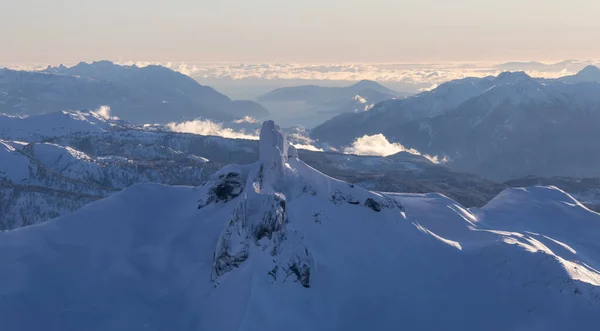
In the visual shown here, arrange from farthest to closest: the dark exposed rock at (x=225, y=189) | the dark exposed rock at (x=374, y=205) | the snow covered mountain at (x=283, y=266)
→ 1. the dark exposed rock at (x=225, y=189)
2. the dark exposed rock at (x=374, y=205)
3. the snow covered mountain at (x=283, y=266)

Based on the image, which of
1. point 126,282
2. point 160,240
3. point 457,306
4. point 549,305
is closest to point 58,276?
point 126,282

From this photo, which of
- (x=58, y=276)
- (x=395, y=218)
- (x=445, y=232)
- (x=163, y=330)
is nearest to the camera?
(x=163, y=330)

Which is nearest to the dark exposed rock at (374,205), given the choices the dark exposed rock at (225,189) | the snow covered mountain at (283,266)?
the snow covered mountain at (283,266)

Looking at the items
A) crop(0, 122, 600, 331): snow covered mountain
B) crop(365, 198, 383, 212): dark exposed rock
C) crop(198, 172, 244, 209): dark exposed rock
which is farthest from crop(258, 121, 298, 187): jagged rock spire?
crop(365, 198, 383, 212): dark exposed rock

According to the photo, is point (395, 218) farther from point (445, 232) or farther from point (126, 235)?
point (126, 235)

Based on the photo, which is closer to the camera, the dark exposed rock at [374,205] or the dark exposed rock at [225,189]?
the dark exposed rock at [374,205]

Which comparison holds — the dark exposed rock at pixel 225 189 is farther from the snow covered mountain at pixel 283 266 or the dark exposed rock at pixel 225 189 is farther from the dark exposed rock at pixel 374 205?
the dark exposed rock at pixel 374 205

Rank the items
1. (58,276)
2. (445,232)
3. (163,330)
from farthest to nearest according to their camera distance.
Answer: (445,232) < (58,276) < (163,330)

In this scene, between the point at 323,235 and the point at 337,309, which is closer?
the point at 337,309

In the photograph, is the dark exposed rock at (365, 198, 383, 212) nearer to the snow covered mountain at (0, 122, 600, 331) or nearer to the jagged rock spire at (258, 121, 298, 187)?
the snow covered mountain at (0, 122, 600, 331)
